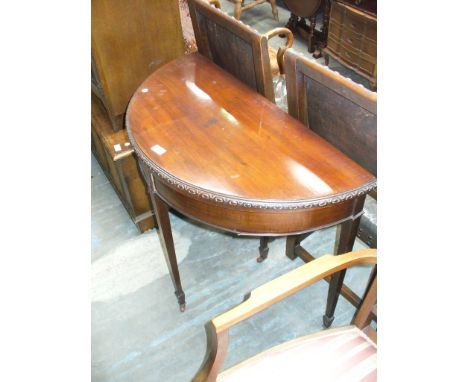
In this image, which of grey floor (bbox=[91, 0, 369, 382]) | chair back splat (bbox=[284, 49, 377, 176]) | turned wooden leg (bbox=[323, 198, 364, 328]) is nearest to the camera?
chair back splat (bbox=[284, 49, 377, 176])

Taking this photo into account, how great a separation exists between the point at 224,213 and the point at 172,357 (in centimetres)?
96

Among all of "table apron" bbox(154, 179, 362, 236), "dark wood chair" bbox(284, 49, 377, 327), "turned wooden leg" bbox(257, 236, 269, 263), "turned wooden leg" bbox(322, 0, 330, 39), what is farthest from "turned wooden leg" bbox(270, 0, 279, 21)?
"table apron" bbox(154, 179, 362, 236)

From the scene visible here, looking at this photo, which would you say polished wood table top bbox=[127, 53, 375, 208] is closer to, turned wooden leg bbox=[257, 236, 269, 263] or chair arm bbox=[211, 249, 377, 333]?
chair arm bbox=[211, 249, 377, 333]

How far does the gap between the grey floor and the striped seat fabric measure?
70 centimetres

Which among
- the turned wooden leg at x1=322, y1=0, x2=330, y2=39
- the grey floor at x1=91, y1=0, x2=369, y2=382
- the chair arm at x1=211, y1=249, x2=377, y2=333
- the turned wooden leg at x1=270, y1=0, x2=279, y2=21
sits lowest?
the grey floor at x1=91, y1=0, x2=369, y2=382

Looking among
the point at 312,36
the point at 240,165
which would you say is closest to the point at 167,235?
the point at 240,165

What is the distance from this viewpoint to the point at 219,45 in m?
1.70

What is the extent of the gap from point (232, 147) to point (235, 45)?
474 mm

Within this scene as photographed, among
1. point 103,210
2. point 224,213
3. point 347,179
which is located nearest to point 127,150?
point 103,210

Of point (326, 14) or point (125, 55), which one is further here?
point (326, 14)

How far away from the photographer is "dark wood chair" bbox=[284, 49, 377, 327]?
1177 mm

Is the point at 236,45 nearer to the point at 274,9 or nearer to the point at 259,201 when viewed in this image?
the point at 259,201

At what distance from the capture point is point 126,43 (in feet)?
6.60
